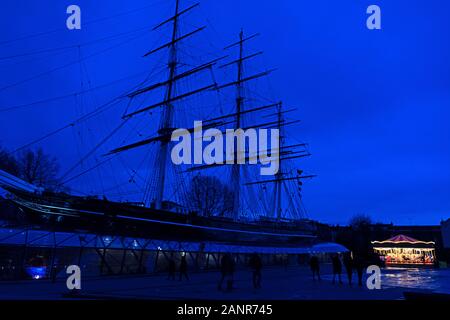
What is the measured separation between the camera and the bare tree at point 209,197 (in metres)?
60.9

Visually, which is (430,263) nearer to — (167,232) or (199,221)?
(199,221)

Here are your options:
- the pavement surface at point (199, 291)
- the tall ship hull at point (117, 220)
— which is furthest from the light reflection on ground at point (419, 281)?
the tall ship hull at point (117, 220)

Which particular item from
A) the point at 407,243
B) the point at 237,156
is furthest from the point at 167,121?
the point at 407,243

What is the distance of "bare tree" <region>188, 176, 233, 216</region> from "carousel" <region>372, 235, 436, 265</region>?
887 inches

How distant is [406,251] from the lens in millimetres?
50188

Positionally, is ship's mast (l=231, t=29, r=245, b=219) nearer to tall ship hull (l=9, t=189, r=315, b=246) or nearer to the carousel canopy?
tall ship hull (l=9, t=189, r=315, b=246)

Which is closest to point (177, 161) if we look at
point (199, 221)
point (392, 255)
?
point (199, 221)

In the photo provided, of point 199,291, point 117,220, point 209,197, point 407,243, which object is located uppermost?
point 209,197

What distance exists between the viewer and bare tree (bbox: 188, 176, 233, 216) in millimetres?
60906

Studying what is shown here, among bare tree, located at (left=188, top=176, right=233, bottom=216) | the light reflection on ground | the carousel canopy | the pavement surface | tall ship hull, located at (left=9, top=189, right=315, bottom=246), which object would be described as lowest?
the light reflection on ground

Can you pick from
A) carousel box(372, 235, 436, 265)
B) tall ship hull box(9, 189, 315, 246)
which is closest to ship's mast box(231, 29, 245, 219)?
tall ship hull box(9, 189, 315, 246)

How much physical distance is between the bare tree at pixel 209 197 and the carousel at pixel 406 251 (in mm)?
22531

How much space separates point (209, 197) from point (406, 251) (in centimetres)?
2883

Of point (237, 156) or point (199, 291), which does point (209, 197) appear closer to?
point (237, 156)
